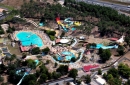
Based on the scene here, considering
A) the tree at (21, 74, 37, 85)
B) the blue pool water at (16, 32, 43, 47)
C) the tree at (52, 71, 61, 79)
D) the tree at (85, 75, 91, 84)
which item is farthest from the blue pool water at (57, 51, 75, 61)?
the tree at (21, 74, 37, 85)

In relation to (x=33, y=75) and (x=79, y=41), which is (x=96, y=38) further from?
(x=33, y=75)

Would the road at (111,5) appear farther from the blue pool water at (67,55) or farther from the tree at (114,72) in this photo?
the tree at (114,72)

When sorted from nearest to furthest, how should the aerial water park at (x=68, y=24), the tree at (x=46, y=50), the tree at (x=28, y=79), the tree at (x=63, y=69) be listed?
the tree at (x=28, y=79) < the tree at (x=63, y=69) < the tree at (x=46, y=50) < the aerial water park at (x=68, y=24)

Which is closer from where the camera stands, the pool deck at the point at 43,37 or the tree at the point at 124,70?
the tree at the point at 124,70

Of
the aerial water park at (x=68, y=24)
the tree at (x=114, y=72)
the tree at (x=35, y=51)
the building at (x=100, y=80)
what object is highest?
the aerial water park at (x=68, y=24)

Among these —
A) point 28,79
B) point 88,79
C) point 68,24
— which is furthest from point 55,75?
point 68,24

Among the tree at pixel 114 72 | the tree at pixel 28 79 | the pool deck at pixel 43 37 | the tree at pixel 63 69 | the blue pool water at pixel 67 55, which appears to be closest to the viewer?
the tree at pixel 28 79

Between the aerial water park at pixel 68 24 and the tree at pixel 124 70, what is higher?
the aerial water park at pixel 68 24

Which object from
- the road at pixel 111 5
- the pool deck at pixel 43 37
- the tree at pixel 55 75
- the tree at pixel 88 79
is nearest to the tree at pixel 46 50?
the pool deck at pixel 43 37

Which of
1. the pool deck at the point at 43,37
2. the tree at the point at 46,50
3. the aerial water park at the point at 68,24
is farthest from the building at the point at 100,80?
the aerial water park at the point at 68,24
